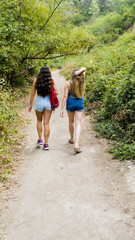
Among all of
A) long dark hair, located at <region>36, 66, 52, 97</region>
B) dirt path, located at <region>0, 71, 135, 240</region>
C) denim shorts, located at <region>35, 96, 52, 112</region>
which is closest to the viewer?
dirt path, located at <region>0, 71, 135, 240</region>

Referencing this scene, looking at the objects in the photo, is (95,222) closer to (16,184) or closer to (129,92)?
(16,184)

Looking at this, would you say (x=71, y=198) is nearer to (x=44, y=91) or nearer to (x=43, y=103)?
(x=43, y=103)

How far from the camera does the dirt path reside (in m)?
2.83

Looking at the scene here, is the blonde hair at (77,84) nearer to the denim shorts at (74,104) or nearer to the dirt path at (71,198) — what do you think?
the denim shorts at (74,104)

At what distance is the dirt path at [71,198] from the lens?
283cm

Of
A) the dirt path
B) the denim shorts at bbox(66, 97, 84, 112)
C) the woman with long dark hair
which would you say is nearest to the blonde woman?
the denim shorts at bbox(66, 97, 84, 112)

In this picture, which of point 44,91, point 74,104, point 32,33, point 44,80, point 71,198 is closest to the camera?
point 71,198

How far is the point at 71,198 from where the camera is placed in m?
3.54

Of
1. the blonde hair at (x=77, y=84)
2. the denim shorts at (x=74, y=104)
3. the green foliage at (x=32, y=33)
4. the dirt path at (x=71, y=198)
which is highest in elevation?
the green foliage at (x=32, y=33)

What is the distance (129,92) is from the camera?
19.9 feet

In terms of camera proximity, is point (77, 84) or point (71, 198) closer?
Answer: point (71, 198)

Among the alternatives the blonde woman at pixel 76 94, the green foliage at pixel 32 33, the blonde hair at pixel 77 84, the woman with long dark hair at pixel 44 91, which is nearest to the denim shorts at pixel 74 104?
the blonde woman at pixel 76 94

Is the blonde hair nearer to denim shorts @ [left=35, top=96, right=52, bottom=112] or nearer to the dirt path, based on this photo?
denim shorts @ [left=35, top=96, right=52, bottom=112]

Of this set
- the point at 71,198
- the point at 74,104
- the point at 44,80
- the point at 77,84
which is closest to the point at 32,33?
the point at 44,80
